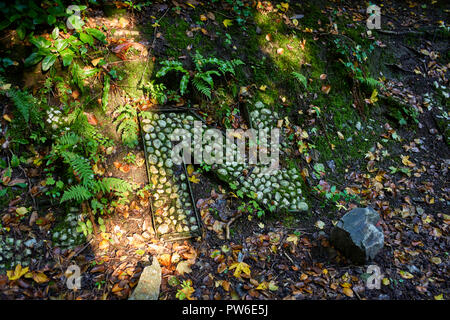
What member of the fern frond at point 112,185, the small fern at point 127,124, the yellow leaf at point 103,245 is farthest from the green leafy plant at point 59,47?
the yellow leaf at point 103,245

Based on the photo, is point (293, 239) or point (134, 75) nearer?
point (293, 239)

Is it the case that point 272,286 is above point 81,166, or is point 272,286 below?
below

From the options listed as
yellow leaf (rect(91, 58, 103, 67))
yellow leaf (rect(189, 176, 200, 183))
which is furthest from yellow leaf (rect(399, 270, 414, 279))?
yellow leaf (rect(91, 58, 103, 67))

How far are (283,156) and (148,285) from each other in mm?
2772

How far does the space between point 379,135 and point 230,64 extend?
3.08m

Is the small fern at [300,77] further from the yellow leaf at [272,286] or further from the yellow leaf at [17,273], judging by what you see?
the yellow leaf at [17,273]

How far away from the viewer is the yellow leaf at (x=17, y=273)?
10.5 feet

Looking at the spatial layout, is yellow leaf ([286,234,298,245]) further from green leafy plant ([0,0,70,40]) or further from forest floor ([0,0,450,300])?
green leafy plant ([0,0,70,40])

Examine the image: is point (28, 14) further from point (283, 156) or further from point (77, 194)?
point (283, 156)

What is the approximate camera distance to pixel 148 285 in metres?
3.37

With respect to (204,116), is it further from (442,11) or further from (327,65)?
(442,11)

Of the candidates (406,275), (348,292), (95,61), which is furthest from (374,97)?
(95,61)

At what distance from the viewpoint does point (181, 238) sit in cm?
396

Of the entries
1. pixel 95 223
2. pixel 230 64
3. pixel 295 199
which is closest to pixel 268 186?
pixel 295 199
